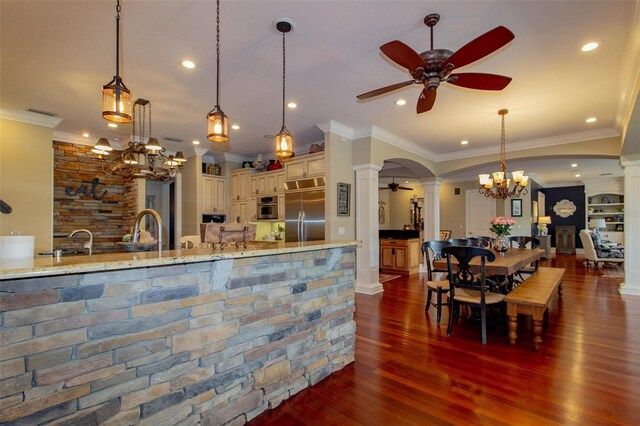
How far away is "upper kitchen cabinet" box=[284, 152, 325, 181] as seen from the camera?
17.5 ft

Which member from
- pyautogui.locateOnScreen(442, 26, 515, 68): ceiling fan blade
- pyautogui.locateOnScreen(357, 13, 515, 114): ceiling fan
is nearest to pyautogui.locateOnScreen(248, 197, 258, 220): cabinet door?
pyautogui.locateOnScreen(357, 13, 515, 114): ceiling fan

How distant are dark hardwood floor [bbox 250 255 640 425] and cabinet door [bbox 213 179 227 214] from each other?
4.37m

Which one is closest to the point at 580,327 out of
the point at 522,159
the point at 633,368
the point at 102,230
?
the point at 633,368

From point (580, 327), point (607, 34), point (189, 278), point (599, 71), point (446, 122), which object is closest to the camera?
point (189, 278)

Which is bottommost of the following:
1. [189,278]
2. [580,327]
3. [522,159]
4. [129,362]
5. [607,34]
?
[580,327]

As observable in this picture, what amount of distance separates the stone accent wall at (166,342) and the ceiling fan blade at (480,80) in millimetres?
1747

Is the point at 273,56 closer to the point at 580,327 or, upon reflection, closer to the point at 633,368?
the point at 633,368

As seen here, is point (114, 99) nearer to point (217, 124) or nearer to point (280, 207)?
point (217, 124)

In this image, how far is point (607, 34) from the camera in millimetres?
2607

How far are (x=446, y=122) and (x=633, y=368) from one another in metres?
3.58

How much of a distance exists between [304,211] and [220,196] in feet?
8.38

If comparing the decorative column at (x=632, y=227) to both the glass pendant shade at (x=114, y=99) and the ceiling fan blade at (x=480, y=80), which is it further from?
the glass pendant shade at (x=114, y=99)

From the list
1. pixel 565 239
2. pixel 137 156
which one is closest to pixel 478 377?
pixel 137 156

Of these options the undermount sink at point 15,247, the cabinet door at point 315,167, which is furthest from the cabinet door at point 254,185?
the undermount sink at point 15,247
